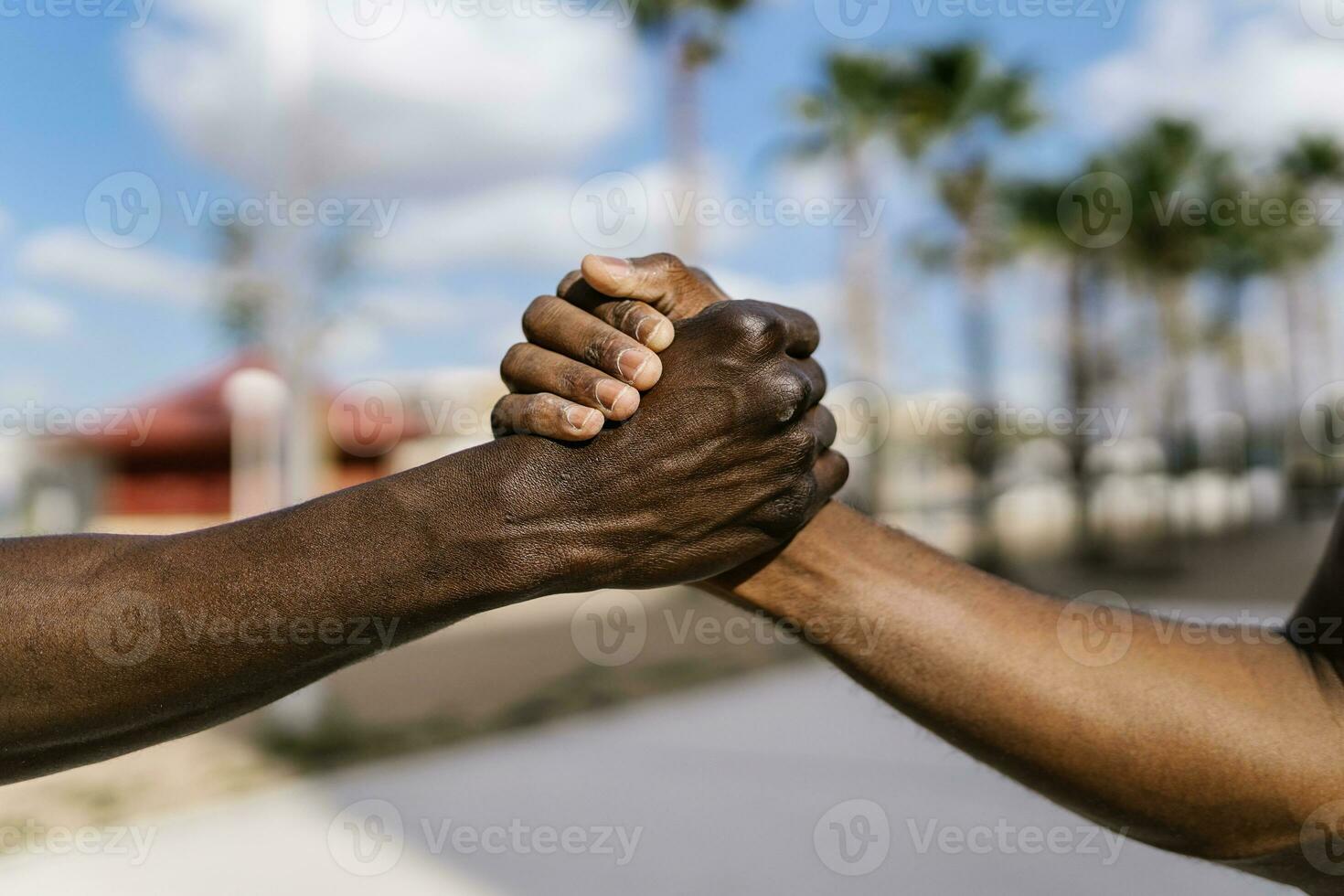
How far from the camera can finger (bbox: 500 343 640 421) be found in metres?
1.85

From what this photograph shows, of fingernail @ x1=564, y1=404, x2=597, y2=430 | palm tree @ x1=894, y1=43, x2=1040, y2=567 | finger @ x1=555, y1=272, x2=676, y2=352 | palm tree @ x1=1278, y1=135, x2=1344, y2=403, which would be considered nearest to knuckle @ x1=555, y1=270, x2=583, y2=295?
finger @ x1=555, y1=272, x2=676, y2=352

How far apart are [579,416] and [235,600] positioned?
0.60m

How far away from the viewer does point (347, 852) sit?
496 centimetres

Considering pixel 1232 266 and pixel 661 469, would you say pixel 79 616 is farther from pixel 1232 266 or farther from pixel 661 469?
pixel 1232 266

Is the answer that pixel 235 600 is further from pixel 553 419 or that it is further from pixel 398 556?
pixel 553 419

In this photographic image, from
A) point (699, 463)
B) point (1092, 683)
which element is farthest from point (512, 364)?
point (1092, 683)

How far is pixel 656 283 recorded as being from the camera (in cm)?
221

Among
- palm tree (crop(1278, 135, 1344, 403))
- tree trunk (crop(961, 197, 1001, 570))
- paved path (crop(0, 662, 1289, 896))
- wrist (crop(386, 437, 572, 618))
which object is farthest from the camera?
palm tree (crop(1278, 135, 1344, 403))

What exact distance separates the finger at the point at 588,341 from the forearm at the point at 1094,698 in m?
0.56

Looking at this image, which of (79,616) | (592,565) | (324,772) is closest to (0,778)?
(79,616)

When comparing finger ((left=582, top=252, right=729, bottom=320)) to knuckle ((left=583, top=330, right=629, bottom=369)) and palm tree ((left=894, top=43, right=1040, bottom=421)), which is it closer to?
knuckle ((left=583, top=330, right=629, bottom=369))

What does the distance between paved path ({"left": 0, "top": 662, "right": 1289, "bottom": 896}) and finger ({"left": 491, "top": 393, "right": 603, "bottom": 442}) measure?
3.00 metres

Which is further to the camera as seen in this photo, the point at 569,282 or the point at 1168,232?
the point at 1168,232

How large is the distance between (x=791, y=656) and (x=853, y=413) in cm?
332
